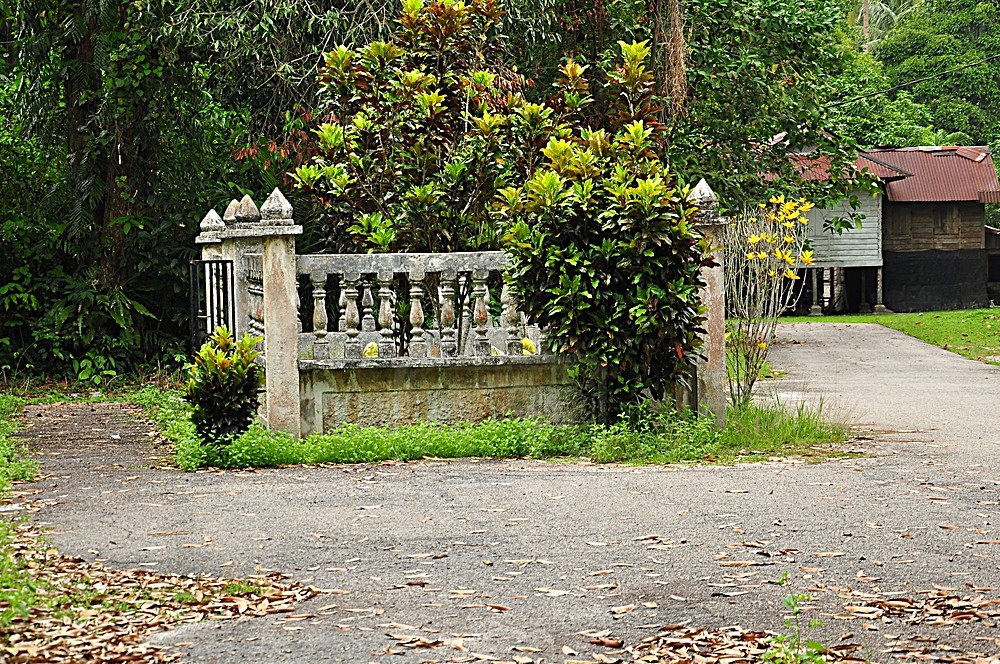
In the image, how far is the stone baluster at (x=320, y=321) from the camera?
33.2ft

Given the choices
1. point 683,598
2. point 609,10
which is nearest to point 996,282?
point 609,10

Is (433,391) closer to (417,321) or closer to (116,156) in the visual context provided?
(417,321)

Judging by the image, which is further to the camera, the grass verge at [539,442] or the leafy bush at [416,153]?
the leafy bush at [416,153]

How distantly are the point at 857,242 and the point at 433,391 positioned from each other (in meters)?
29.1

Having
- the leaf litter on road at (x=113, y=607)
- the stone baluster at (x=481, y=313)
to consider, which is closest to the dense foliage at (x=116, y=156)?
the stone baluster at (x=481, y=313)

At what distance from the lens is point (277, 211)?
9.85 metres

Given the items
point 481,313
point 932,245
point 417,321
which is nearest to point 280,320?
point 417,321

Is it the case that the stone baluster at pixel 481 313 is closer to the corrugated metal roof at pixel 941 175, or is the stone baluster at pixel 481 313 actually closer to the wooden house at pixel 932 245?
the corrugated metal roof at pixel 941 175

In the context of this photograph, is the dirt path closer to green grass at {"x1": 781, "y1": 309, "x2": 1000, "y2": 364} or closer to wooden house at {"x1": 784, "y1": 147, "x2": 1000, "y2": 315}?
green grass at {"x1": 781, "y1": 309, "x2": 1000, "y2": 364}

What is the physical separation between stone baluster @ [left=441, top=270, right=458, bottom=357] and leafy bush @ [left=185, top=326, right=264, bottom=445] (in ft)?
5.49

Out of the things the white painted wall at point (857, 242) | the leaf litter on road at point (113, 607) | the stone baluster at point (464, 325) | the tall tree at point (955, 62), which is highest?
the tall tree at point (955, 62)

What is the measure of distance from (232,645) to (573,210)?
5.63m

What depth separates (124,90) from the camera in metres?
15.9

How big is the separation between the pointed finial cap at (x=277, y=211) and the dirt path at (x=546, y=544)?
2052 mm
